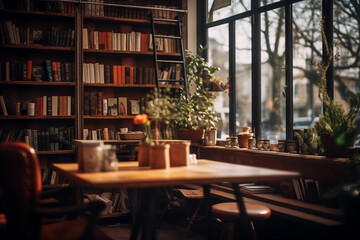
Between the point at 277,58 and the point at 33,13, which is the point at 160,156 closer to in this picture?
the point at 277,58

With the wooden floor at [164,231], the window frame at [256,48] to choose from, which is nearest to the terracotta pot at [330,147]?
the window frame at [256,48]

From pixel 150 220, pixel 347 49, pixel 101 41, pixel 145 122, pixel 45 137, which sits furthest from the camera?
pixel 101 41

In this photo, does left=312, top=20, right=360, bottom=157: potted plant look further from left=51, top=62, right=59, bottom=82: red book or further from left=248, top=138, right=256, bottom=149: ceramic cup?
left=51, top=62, right=59, bottom=82: red book

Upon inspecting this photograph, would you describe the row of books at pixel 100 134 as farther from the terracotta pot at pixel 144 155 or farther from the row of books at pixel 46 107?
the terracotta pot at pixel 144 155

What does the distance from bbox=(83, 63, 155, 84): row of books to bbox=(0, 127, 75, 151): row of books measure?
0.73 m

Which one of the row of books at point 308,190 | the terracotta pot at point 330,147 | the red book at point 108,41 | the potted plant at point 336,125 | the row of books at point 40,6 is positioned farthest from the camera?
the red book at point 108,41

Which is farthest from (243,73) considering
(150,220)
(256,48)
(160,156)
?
(150,220)

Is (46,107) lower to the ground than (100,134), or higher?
higher

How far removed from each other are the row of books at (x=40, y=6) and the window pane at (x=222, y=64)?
6.42ft

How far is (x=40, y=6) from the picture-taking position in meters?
5.65

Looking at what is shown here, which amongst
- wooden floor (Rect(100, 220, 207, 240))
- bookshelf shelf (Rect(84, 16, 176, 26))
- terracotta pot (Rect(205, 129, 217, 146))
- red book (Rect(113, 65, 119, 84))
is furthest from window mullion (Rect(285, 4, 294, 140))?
red book (Rect(113, 65, 119, 84))

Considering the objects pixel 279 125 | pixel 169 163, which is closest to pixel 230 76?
pixel 279 125

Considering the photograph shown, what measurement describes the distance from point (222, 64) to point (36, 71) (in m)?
2.43

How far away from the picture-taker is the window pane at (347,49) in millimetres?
4155
